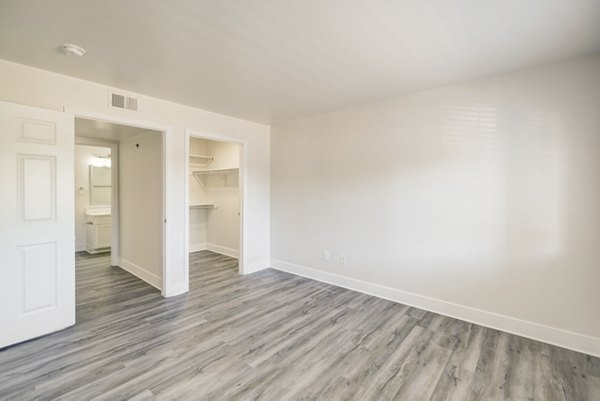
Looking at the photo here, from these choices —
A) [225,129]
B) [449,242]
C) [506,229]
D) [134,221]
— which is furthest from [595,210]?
[134,221]

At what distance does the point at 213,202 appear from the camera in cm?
617

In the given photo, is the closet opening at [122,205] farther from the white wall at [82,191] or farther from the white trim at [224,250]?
the white trim at [224,250]

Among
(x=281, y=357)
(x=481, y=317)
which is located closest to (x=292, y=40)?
(x=281, y=357)

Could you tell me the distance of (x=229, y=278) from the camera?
434 centimetres

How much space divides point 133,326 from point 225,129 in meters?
2.81

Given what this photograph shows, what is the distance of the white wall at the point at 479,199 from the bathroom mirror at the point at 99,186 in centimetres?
514

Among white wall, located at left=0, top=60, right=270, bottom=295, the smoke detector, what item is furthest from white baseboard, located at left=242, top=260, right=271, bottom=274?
the smoke detector

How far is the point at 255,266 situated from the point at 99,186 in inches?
169

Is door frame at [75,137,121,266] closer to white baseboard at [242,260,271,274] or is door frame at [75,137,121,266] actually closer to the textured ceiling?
the textured ceiling

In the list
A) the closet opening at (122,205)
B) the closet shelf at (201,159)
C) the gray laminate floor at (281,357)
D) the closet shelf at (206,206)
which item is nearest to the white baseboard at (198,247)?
the closet shelf at (206,206)

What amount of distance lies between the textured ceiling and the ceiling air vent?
149 mm

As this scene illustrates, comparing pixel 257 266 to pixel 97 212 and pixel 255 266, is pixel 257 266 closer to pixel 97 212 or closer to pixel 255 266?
→ pixel 255 266

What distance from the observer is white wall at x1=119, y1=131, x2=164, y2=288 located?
3.89 meters

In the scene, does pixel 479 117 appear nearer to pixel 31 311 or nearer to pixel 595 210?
pixel 595 210
